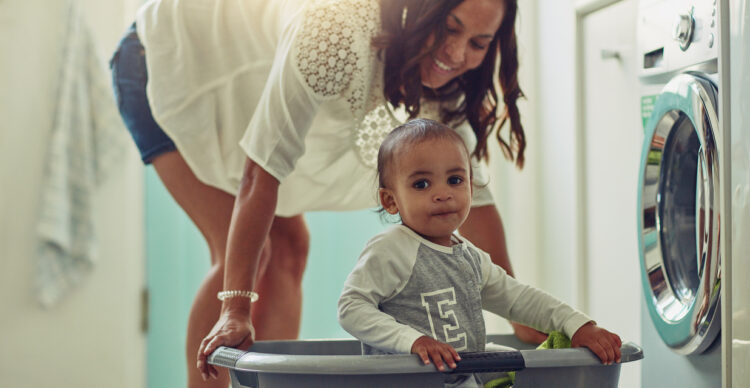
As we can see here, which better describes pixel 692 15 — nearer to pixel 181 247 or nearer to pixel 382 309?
pixel 382 309

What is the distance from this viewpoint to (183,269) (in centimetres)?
257

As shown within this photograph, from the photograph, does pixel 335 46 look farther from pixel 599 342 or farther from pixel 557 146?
pixel 557 146

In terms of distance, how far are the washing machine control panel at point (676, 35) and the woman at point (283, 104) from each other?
9.0 inches

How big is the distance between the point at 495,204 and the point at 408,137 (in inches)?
18.8

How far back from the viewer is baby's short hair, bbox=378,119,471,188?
1.05 m

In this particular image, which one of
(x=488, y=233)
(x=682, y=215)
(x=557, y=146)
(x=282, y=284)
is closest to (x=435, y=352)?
(x=488, y=233)

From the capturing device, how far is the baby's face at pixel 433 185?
1.04 m

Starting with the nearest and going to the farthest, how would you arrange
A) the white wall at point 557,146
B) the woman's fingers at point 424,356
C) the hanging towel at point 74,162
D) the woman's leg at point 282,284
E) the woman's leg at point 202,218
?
the woman's fingers at point 424,356, the woman's leg at point 202,218, the woman's leg at point 282,284, the white wall at point 557,146, the hanging towel at point 74,162

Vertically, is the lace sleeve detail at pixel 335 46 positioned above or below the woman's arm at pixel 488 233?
above

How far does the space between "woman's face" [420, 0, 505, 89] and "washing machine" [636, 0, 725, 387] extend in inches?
10.8

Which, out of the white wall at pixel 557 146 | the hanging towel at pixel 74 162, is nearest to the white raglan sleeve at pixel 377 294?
the white wall at pixel 557 146

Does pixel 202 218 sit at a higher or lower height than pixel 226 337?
higher

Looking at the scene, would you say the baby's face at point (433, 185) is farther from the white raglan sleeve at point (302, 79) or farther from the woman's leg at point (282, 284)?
the woman's leg at point (282, 284)

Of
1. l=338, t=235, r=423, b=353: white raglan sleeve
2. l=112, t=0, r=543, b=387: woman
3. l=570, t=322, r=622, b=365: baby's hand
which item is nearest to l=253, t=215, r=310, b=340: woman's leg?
l=112, t=0, r=543, b=387: woman
